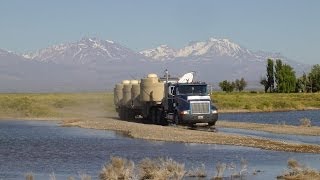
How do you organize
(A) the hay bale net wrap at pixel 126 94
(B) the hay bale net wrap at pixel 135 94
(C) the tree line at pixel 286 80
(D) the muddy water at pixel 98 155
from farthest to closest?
(C) the tree line at pixel 286 80 < (A) the hay bale net wrap at pixel 126 94 < (B) the hay bale net wrap at pixel 135 94 < (D) the muddy water at pixel 98 155

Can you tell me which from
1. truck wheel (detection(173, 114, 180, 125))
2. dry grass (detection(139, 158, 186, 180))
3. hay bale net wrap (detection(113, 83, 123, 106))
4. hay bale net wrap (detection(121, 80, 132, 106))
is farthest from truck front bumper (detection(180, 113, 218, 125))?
dry grass (detection(139, 158, 186, 180))

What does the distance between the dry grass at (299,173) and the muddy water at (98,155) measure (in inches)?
25.2

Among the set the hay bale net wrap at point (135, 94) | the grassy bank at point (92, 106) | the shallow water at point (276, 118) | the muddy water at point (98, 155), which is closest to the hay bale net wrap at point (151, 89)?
the hay bale net wrap at point (135, 94)

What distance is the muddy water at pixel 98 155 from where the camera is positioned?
25.6 meters

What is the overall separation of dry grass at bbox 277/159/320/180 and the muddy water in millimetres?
640

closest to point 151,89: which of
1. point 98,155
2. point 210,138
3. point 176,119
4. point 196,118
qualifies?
point 176,119

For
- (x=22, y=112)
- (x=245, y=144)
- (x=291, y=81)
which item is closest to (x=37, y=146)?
(x=245, y=144)

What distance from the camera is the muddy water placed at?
25.6 m

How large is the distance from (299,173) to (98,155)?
10981 millimetres

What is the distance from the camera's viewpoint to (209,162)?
27.6 meters

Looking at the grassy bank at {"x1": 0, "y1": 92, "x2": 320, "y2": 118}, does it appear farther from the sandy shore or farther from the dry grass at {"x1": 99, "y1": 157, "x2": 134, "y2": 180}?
the dry grass at {"x1": 99, "y1": 157, "x2": 134, "y2": 180}

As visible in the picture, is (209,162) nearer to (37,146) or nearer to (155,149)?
(155,149)

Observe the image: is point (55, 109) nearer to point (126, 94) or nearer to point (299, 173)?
point (126, 94)

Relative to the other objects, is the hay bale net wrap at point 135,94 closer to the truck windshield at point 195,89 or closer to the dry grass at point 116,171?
the truck windshield at point 195,89
